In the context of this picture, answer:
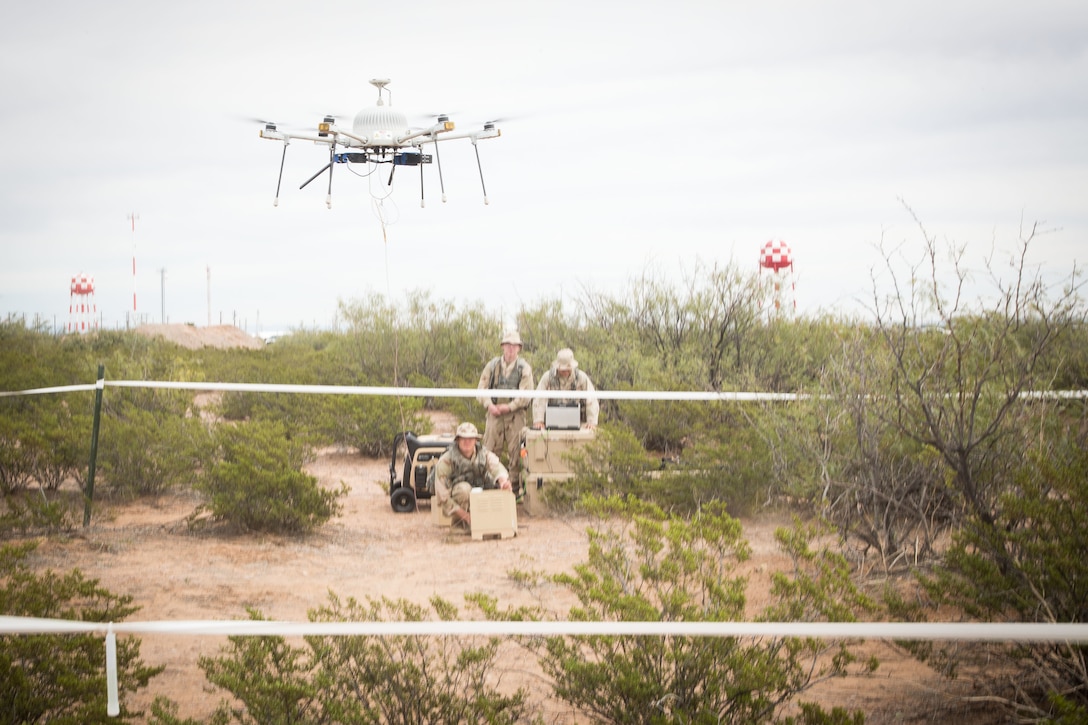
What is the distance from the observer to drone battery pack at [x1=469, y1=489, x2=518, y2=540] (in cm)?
820

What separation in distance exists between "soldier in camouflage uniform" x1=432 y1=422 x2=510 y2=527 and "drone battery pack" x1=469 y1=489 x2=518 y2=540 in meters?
0.29

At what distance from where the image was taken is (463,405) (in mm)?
13125

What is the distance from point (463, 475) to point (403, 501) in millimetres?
1063

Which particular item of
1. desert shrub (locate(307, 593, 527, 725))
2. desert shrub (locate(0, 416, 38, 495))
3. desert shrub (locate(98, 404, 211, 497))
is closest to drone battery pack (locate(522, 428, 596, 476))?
desert shrub (locate(98, 404, 211, 497))

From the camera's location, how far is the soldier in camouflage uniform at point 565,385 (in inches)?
373

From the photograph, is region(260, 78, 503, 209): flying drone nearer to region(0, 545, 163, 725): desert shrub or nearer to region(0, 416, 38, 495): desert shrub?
region(0, 416, 38, 495): desert shrub

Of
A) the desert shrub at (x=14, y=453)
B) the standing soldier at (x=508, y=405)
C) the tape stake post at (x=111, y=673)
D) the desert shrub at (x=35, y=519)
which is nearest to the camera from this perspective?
the tape stake post at (x=111, y=673)

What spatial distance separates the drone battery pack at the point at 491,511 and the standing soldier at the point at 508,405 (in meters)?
1.50

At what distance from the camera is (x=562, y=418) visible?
9312 millimetres

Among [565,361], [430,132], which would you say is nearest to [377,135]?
[430,132]

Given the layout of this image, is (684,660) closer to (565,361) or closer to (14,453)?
(565,361)

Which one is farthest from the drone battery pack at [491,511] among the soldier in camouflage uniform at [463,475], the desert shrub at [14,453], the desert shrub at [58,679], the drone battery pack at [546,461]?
the desert shrub at [14,453]

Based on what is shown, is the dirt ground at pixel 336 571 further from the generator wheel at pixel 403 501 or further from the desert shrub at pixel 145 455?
the desert shrub at pixel 145 455

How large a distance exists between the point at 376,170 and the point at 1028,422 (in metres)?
7.23
